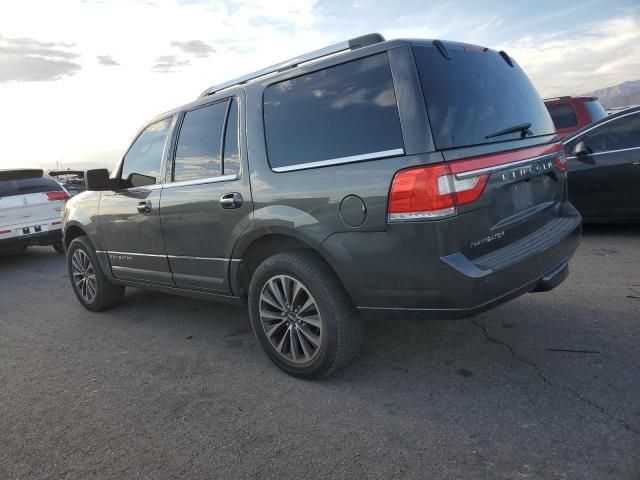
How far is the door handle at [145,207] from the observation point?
164 inches

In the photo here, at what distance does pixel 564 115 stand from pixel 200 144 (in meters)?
6.86

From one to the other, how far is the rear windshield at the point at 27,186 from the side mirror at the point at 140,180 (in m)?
5.04

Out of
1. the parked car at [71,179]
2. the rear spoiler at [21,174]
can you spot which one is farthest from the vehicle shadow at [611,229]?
the parked car at [71,179]

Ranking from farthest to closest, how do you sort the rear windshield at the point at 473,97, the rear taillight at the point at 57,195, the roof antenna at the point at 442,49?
the rear taillight at the point at 57,195 → the roof antenna at the point at 442,49 → the rear windshield at the point at 473,97

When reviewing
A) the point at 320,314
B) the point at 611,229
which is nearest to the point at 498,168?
the point at 320,314

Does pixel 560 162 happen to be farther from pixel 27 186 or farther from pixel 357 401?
pixel 27 186

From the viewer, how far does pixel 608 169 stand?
6055mm

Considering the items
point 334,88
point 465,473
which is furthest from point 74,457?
point 334,88

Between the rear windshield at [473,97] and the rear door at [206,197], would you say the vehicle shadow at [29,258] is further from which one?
the rear windshield at [473,97]

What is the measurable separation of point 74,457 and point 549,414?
8.06 feet

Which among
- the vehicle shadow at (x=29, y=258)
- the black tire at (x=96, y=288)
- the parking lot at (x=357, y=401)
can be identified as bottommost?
the parking lot at (x=357, y=401)

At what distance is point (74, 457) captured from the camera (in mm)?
2676

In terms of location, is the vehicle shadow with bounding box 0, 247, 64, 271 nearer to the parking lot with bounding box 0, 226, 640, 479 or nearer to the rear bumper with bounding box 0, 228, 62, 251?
the rear bumper with bounding box 0, 228, 62, 251

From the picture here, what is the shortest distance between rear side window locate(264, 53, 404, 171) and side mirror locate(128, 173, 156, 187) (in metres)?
1.41
